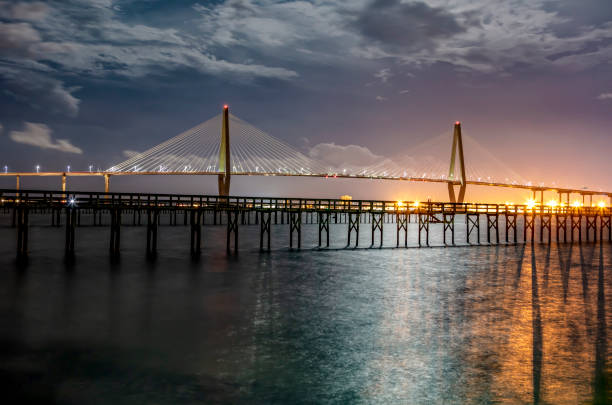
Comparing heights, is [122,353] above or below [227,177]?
below

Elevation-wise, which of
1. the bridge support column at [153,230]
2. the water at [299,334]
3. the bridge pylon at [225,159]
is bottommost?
the water at [299,334]

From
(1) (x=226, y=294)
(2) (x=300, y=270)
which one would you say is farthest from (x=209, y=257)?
(1) (x=226, y=294)

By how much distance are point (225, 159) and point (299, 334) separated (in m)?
51.5

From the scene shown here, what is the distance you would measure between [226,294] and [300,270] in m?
6.42

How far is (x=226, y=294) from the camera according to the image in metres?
17.6

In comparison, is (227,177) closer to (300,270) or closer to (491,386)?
(300,270)

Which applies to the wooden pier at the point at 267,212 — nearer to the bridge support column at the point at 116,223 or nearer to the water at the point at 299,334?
the bridge support column at the point at 116,223

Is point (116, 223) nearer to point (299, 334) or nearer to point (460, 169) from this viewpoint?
point (299, 334)

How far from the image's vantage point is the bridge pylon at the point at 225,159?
193 feet

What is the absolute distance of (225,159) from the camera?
61938mm

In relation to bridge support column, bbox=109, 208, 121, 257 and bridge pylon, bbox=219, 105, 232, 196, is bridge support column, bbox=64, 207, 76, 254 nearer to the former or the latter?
bridge support column, bbox=109, 208, 121, 257

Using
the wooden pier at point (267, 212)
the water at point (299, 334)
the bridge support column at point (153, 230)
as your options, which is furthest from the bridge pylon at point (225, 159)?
the water at point (299, 334)

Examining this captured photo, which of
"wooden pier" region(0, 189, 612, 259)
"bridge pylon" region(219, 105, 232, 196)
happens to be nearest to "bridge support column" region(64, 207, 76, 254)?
"wooden pier" region(0, 189, 612, 259)

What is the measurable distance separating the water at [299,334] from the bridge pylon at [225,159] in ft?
113
